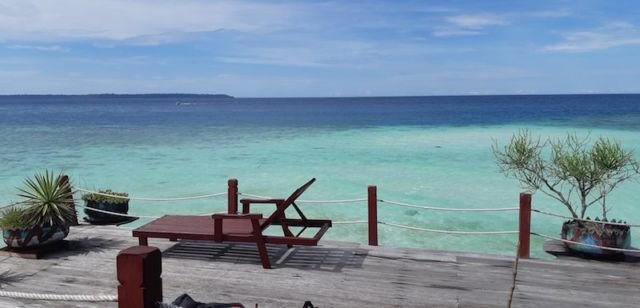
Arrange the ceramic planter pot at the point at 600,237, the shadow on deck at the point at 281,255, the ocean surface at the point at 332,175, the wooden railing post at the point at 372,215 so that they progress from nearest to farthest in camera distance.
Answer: the shadow on deck at the point at 281,255
the ceramic planter pot at the point at 600,237
the wooden railing post at the point at 372,215
the ocean surface at the point at 332,175

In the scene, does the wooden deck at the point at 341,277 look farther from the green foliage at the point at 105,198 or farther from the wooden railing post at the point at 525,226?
the green foliage at the point at 105,198

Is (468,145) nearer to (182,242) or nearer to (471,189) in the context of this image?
(471,189)

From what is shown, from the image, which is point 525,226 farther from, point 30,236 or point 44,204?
point 30,236

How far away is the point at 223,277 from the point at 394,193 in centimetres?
1062

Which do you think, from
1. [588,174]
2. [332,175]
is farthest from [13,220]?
[332,175]

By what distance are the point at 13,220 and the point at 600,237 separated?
6.95 m

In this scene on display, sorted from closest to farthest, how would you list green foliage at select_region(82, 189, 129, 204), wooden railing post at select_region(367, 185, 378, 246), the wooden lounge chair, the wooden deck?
the wooden deck → the wooden lounge chair → wooden railing post at select_region(367, 185, 378, 246) → green foliage at select_region(82, 189, 129, 204)

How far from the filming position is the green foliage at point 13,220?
614 centimetres

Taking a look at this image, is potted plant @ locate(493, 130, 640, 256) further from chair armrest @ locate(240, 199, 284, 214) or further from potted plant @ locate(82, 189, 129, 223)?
potted plant @ locate(82, 189, 129, 223)

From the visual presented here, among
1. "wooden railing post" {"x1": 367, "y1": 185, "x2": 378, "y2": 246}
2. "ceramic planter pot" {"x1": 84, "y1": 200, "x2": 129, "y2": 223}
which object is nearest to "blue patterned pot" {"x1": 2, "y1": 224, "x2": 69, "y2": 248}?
"ceramic planter pot" {"x1": 84, "y1": 200, "x2": 129, "y2": 223}

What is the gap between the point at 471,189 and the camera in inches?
630

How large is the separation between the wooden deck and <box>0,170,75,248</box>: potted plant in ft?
0.78

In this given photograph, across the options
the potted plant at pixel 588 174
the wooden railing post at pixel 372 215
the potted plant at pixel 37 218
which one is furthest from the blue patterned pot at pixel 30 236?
the potted plant at pixel 588 174

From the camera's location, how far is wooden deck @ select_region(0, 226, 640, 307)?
4848mm
